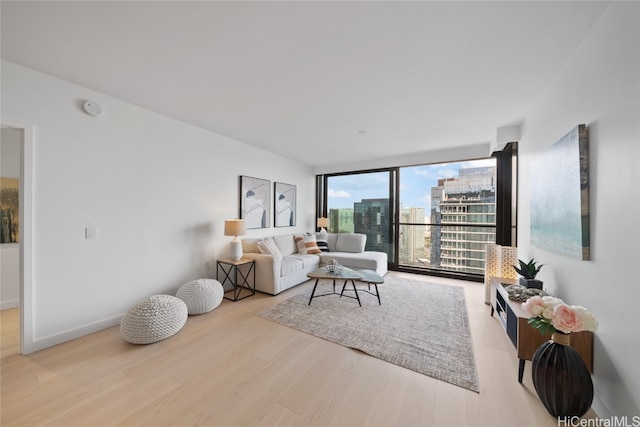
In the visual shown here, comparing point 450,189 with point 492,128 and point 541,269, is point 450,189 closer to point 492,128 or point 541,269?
point 492,128

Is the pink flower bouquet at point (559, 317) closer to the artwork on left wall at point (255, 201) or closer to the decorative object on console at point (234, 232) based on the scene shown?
the decorative object on console at point (234, 232)

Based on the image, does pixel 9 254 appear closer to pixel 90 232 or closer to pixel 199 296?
pixel 90 232

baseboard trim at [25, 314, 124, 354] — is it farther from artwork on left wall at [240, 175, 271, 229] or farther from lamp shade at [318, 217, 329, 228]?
lamp shade at [318, 217, 329, 228]

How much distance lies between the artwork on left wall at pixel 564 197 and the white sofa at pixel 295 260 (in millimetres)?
2438

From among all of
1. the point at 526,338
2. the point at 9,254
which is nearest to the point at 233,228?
the point at 9,254

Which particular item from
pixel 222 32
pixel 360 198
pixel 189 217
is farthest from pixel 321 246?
pixel 222 32

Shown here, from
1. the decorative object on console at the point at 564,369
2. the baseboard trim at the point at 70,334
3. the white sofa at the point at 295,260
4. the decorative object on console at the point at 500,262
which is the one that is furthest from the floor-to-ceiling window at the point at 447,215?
the baseboard trim at the point at 70,334

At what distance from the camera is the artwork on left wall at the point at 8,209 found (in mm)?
3078

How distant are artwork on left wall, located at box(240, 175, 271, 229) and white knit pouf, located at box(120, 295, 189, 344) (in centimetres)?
197

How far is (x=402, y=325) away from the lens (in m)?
2.54

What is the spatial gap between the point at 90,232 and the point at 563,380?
4.01 metres

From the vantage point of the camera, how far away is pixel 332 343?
7.23 ft

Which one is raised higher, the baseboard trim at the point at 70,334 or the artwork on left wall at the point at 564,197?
the artwork on left wall at the point at 564,197

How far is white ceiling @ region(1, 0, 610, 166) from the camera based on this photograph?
1416mm
